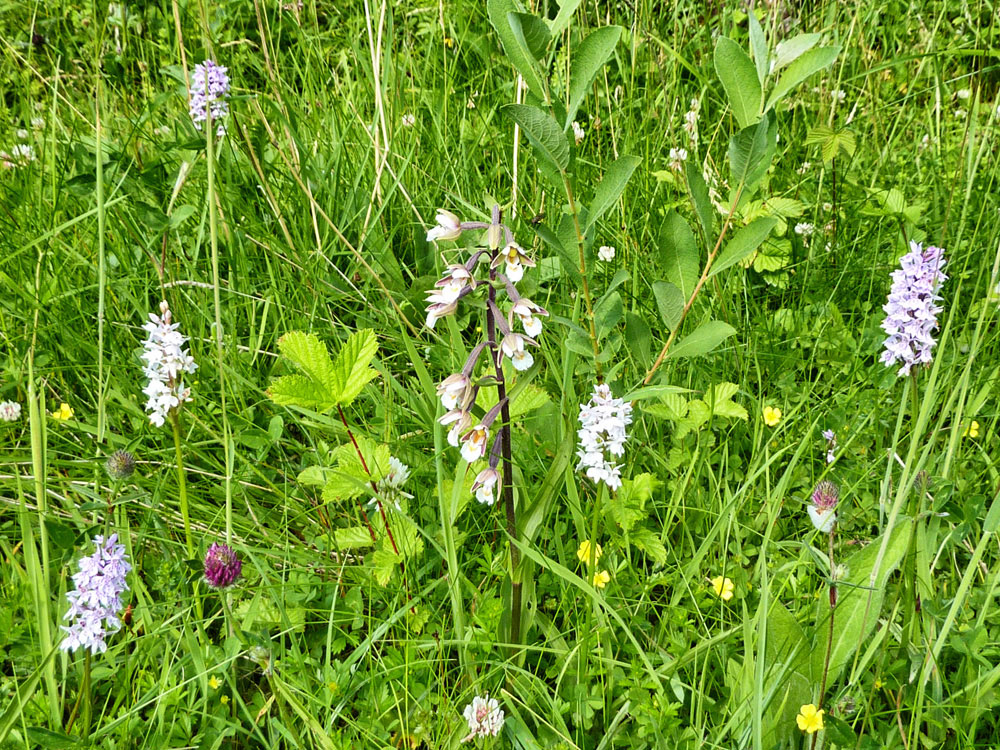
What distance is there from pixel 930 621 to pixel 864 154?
5.73ft

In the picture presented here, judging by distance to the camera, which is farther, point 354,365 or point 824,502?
point 354,365

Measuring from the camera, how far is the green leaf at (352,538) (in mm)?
1541

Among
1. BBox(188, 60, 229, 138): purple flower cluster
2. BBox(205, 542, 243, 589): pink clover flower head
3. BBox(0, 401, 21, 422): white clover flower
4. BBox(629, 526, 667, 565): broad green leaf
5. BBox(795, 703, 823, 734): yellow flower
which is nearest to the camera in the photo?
BBox(795, 703, 823, 734): yellow flower

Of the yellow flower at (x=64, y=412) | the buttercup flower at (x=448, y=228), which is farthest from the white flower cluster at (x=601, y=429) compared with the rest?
the yellow flower at (x=64, y=412)

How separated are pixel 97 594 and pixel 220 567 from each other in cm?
19

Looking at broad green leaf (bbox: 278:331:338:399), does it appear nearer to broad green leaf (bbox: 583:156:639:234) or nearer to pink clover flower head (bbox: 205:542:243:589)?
pink clover flower head (bbox: 205:542:243:589)

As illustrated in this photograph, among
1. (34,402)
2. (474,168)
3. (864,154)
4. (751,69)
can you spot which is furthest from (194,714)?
(864,154)

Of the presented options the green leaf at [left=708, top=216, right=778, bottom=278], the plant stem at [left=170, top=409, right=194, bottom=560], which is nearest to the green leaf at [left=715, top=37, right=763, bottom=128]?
the green leaf at [left=708, top=216, right=778, bottom=278]

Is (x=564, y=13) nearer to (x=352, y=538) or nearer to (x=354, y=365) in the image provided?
(x=354, y=365)

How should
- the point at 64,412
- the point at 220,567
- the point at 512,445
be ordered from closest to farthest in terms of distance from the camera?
the point at 220,567
the point at 512,445
the point at 64,412

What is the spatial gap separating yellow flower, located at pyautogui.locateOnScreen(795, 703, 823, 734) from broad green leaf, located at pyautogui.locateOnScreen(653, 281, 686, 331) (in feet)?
2.11

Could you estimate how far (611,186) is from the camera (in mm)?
1396

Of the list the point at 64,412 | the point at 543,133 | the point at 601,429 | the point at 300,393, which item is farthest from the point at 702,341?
the point at 64,412

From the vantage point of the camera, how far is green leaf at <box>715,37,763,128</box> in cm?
131
